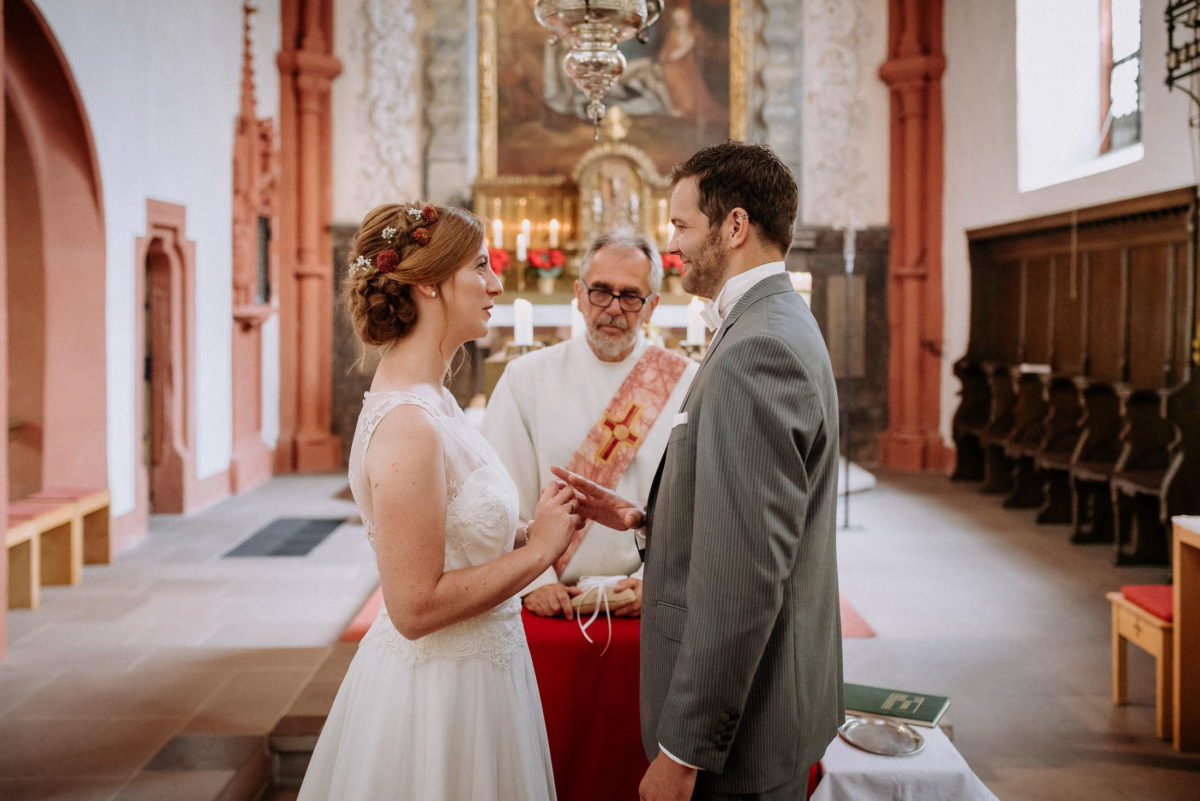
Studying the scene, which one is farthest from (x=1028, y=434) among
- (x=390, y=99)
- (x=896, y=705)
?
(x=390, y=99)

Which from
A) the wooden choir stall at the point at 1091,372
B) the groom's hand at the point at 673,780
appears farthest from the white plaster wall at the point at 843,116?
the groom's hand at the point at 673,780

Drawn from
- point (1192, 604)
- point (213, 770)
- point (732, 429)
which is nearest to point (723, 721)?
point (732, 429)

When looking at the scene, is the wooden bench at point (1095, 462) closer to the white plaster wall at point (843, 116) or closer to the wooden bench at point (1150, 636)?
the wooden bench at point (1150, 636)

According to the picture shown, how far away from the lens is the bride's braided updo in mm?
1900

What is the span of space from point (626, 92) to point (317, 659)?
295 inches

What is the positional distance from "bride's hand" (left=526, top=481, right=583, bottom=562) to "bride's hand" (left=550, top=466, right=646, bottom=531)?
42 mm

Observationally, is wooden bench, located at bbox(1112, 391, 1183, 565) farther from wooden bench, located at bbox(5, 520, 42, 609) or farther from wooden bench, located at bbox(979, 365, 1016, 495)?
wooden bench, located at bbox(5, 520, 42, 609)

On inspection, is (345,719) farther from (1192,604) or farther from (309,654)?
(1192,604)

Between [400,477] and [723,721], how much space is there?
679 millimetres

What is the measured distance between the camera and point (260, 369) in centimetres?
938

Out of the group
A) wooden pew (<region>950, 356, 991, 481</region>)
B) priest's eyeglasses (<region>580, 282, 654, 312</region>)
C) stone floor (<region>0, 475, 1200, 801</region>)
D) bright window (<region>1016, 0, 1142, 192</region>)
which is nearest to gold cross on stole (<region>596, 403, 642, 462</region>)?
priest's eyeglasses (<region>580, 282, 654, 312</region>)

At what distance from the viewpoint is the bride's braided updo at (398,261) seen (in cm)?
190

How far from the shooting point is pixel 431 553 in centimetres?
179

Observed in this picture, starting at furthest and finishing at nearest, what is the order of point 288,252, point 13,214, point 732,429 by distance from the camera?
point 288,252 < point 13,214 < point 732,429
